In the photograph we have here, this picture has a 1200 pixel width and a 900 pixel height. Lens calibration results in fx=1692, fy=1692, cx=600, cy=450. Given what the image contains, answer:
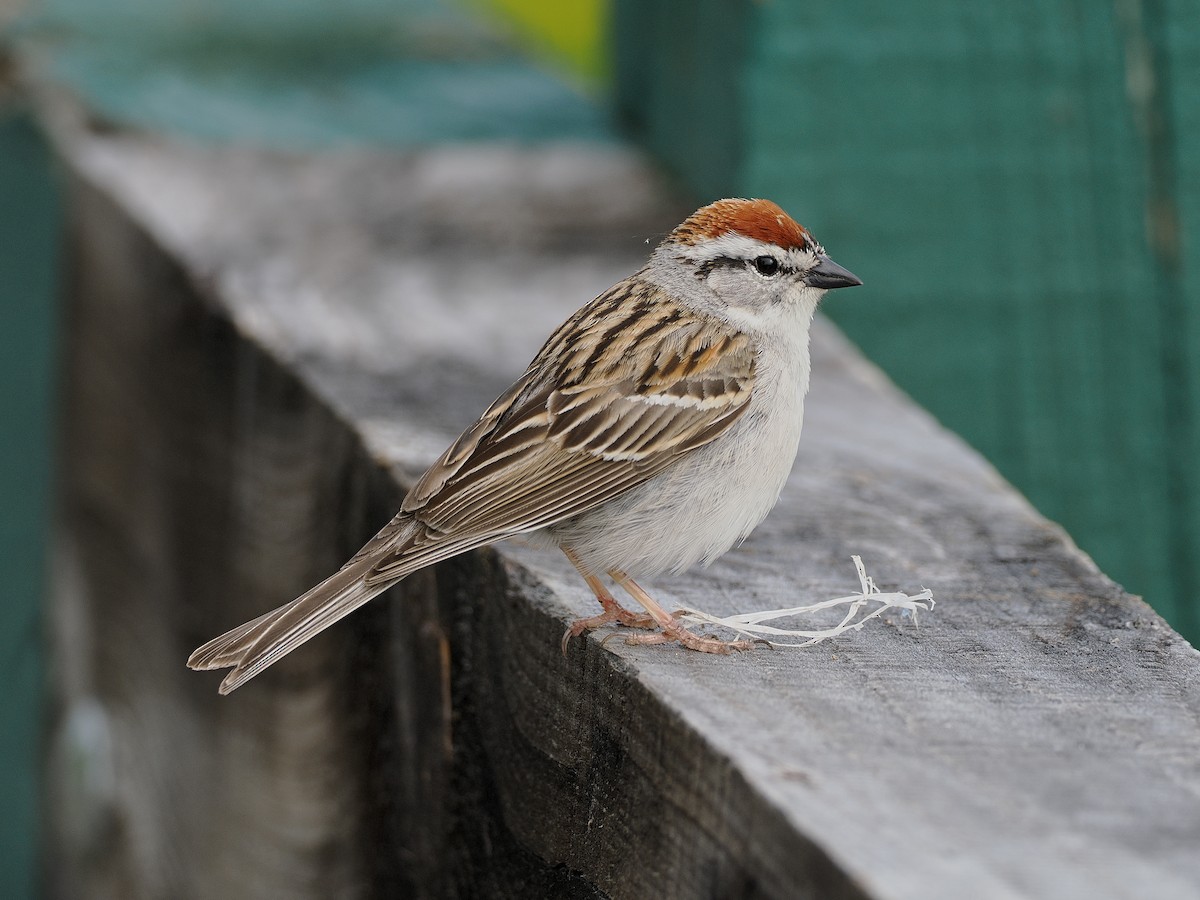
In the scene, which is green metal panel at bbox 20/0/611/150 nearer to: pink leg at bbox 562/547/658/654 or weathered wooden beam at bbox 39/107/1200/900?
weathered wooden beam at bbox 39/107/1200/900

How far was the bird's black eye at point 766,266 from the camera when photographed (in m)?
3.14

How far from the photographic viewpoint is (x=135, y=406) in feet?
13.1

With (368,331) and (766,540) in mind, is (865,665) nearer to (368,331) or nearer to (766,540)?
(766,540)

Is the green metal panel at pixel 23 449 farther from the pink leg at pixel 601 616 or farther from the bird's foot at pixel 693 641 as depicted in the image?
the bird's foot at pixel 693 641

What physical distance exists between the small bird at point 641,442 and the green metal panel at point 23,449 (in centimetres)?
196

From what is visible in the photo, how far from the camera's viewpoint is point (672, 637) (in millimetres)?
2297

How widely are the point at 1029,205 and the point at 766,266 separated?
88 cm

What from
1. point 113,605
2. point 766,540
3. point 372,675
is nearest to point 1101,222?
point 766,540

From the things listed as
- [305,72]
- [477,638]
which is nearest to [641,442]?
[477,638]

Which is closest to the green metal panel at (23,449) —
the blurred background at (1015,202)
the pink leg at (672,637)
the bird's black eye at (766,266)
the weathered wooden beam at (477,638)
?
the weathered wooden beam at (477,638)

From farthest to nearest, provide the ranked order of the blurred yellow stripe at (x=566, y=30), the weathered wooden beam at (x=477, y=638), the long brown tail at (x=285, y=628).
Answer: the blurred yellow stripe at (x=566, y=30)
the long brown tail at (x=285, y=628)
the weathered wooden beam at (x=477, y=638)

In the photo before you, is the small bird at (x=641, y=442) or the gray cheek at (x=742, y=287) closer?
the small bird at (x=641, y=442)

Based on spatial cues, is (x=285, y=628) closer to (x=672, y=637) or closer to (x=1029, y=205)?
(x=672, y=637)

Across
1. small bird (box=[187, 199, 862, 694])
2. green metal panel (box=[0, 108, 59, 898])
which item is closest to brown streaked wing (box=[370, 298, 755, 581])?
small bird (box=[187, 199, 862, 694])
